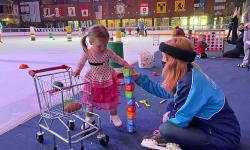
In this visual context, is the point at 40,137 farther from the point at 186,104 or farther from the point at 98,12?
the point at 98,12

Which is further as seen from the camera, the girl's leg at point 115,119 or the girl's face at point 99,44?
the girl's leg at point 115,119

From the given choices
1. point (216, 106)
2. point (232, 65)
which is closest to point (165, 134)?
point (216, 106)

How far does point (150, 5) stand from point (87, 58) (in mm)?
22126

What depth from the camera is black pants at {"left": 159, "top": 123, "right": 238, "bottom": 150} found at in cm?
208

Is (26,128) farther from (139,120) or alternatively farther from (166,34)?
(166,34)

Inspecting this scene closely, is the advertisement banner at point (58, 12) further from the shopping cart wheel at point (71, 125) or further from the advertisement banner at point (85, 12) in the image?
the shopping cart wheel at point (71, 125)

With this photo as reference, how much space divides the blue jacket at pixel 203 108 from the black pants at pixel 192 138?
34 millimetres

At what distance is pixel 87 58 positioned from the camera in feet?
9.50

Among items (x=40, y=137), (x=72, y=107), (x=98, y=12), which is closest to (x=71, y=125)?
(x=40, y=137)

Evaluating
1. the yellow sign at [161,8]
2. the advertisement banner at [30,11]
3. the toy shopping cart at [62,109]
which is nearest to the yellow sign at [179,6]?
the yellow sign at [161,8]

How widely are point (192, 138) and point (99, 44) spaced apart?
1392 mm

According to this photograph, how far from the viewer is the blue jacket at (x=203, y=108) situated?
6.48 feet

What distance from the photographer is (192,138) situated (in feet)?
6.93

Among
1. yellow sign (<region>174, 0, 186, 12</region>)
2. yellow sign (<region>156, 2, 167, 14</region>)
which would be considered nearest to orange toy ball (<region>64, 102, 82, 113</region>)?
yellow sign (<region>174, 0, 186, 12</region>)
